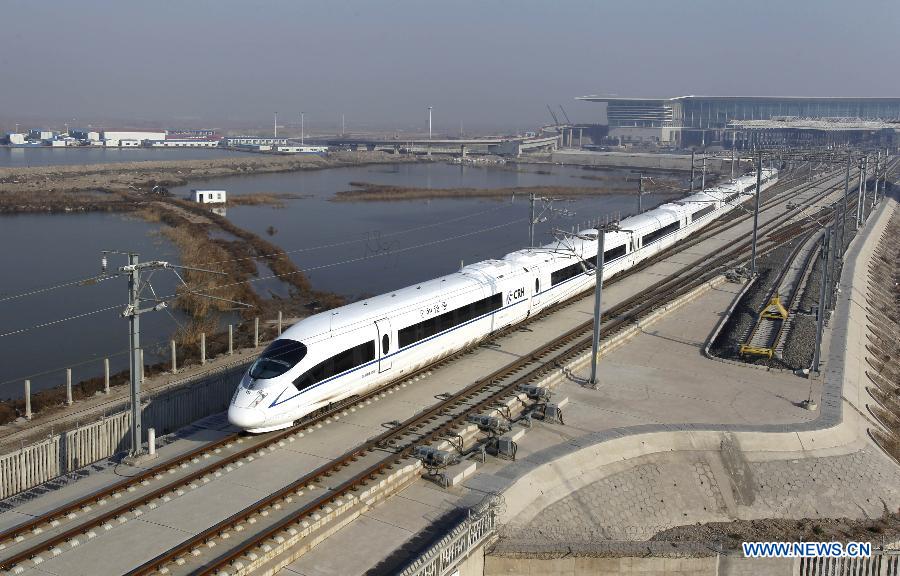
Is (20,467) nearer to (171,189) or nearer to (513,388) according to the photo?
(513,388)

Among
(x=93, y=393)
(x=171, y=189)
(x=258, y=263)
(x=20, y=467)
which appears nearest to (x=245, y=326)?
(x=93, y=393)

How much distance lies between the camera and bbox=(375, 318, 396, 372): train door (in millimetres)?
18031

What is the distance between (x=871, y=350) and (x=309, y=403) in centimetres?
2157

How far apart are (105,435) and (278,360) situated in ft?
12.0

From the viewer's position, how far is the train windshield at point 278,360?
15664mm

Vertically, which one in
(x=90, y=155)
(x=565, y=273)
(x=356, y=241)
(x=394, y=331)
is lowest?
(x=356, y=241)

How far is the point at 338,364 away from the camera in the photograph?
54.8 ft

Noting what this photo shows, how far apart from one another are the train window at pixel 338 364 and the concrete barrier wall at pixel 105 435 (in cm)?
343

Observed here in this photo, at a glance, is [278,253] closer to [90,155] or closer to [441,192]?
[441,192]

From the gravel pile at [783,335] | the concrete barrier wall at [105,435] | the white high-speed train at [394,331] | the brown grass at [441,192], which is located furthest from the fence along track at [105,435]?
the brown grass at [441,192]

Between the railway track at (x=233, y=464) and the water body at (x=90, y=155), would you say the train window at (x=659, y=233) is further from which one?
the water body at (x=90, y=155)

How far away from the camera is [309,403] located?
16.0 metres

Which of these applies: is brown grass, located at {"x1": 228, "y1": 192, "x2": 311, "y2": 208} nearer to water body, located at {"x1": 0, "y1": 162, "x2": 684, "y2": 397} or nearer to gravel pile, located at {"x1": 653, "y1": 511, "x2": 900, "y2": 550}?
water body, located at {"x1": 0, "y1": 162, "x2": 684, "y2": 397}

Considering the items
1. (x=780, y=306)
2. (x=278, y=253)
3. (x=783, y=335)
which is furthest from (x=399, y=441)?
(x=278, y=253)
